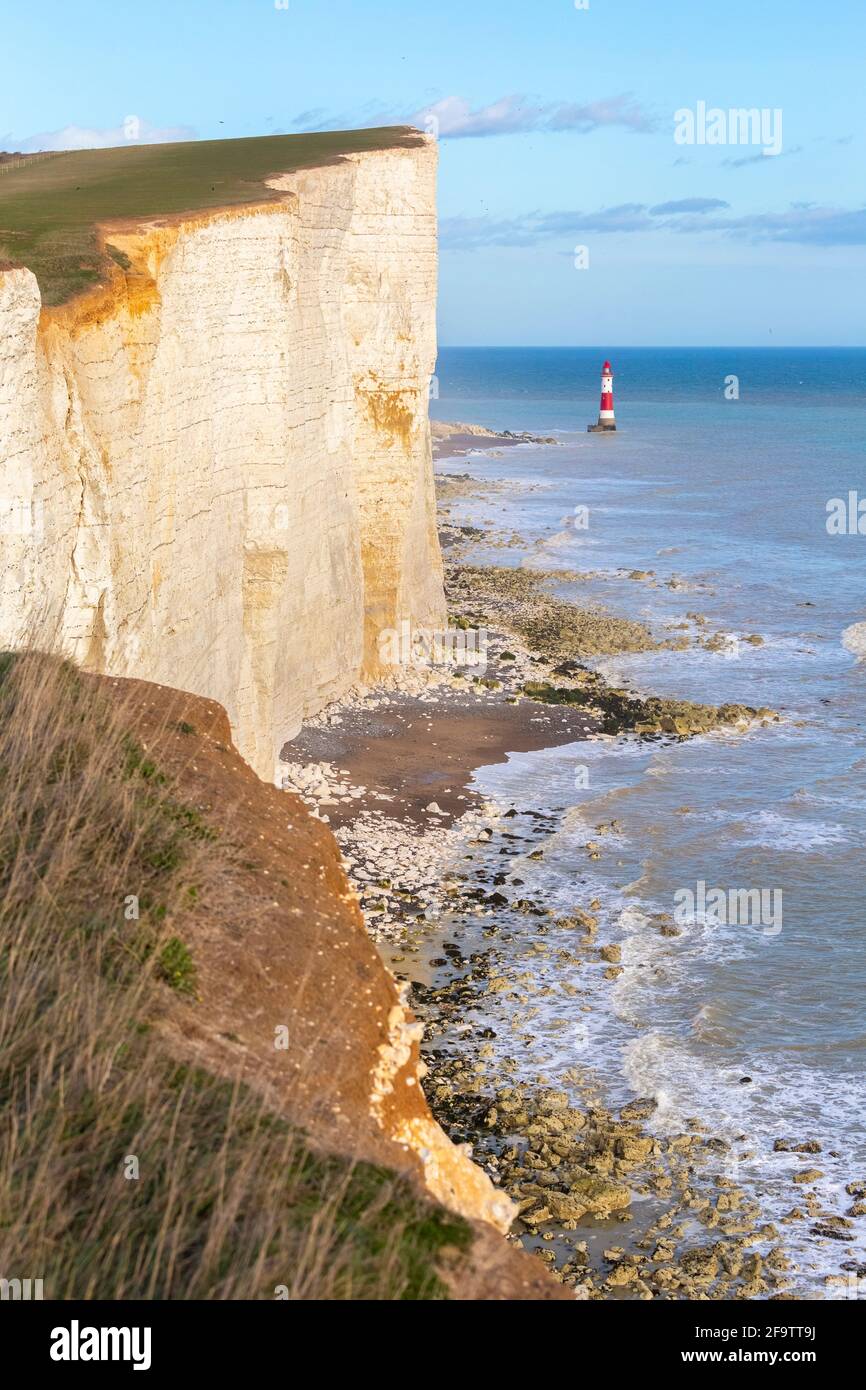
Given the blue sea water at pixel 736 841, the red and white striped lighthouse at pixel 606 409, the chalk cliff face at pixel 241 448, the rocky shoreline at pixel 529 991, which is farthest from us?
the red and white striped lighthouse at pixel 606 409

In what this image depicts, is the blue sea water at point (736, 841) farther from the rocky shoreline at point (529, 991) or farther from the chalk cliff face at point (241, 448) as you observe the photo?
the chalk cliff face at point (241, 448)

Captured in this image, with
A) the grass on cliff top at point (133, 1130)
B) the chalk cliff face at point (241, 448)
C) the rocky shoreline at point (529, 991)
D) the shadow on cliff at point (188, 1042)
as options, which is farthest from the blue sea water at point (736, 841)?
the grass on cliff top at point (133, 1130)

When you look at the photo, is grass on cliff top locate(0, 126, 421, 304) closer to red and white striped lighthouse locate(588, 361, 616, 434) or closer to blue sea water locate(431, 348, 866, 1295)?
blue sea water locate(431, 348, 866, 1295)

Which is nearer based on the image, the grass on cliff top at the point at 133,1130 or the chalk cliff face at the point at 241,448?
the grass on cliff top at the point at 133,1130

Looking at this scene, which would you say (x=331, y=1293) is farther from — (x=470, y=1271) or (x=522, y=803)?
(x=522, y=803)

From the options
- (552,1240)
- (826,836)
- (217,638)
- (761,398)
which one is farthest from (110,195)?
(761,398)

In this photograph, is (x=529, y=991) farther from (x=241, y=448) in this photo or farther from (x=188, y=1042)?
(x=188, y=1042)

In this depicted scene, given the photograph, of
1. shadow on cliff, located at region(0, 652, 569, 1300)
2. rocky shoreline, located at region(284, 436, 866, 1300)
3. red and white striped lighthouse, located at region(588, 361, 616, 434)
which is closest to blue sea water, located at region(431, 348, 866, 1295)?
rocky shoreline, located at region(284, 436, 866, 1300)
